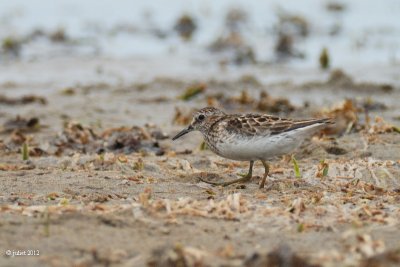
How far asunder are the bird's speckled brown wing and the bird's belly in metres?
0.06

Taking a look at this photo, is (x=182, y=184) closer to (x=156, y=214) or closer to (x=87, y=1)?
(x=156, y=214)

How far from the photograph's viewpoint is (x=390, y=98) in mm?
12508

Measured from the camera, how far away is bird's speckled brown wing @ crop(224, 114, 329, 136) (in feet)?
22.9

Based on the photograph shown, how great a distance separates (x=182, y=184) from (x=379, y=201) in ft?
5.36

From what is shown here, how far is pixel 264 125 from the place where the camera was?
278 inches

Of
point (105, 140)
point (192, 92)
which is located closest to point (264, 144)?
point (105, 140)

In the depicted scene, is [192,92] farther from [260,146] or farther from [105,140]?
[260,146]

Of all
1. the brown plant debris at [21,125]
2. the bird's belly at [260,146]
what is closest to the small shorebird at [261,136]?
the bird's belly at [260,146]

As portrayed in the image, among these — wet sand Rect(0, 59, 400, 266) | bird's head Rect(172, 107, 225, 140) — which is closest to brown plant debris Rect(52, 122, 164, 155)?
wet sand Rect(0, 59, 400, 266)

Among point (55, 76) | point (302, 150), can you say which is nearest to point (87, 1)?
point (55, 76)

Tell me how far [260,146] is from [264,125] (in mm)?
194

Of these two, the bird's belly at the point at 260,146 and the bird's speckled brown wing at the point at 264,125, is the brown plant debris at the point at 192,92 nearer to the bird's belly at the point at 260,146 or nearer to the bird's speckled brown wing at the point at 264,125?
the bird's speckled brown wing at the point at 264,125

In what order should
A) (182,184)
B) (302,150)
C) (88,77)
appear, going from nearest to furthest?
(182,184) < (302,150) < (88,77)

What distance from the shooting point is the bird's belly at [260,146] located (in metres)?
6.97
